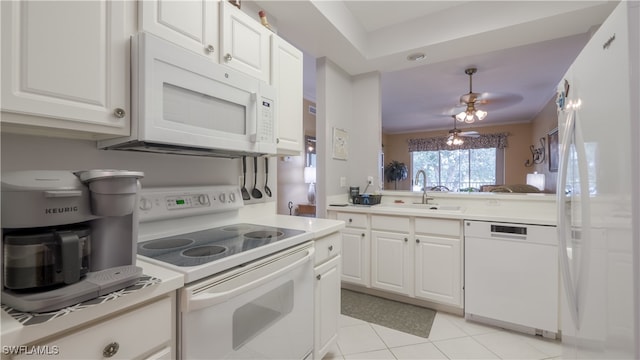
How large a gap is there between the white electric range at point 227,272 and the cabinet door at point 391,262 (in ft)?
4.10

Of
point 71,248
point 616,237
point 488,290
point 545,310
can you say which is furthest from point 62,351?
point 545,310

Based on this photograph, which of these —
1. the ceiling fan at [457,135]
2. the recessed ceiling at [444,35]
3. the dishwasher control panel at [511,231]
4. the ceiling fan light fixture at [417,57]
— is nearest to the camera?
the dishwasher control panel at [511,231]

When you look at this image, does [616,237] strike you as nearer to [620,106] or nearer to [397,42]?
[620,106]

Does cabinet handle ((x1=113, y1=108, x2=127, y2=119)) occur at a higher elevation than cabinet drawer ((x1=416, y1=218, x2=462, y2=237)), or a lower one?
higher

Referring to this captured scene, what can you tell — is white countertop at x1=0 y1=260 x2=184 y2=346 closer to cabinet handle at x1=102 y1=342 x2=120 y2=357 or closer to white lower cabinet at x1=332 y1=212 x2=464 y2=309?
cabinet handle at x1=102 y1=342 x2=120 y2=357

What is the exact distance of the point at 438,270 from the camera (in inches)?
88.3

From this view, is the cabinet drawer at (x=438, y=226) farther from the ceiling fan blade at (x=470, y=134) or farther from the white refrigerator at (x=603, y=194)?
the ceiling fan blade at (x=470, y=134)

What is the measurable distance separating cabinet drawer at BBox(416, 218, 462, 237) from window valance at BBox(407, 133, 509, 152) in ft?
19.6

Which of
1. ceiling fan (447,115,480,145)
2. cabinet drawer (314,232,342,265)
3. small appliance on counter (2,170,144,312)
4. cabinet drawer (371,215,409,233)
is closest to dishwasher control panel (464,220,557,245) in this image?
cabinet drawer (371,215,409,233)

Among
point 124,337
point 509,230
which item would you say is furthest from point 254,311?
point 509,230

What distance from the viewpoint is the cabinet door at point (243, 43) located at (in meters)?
1.30

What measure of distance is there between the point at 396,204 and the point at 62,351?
108 inches

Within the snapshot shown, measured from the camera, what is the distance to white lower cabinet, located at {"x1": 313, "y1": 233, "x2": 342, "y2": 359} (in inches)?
57.1

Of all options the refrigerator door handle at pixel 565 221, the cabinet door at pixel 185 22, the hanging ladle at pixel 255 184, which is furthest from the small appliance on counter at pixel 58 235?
the refrigerator door handle at pixel 565 221
